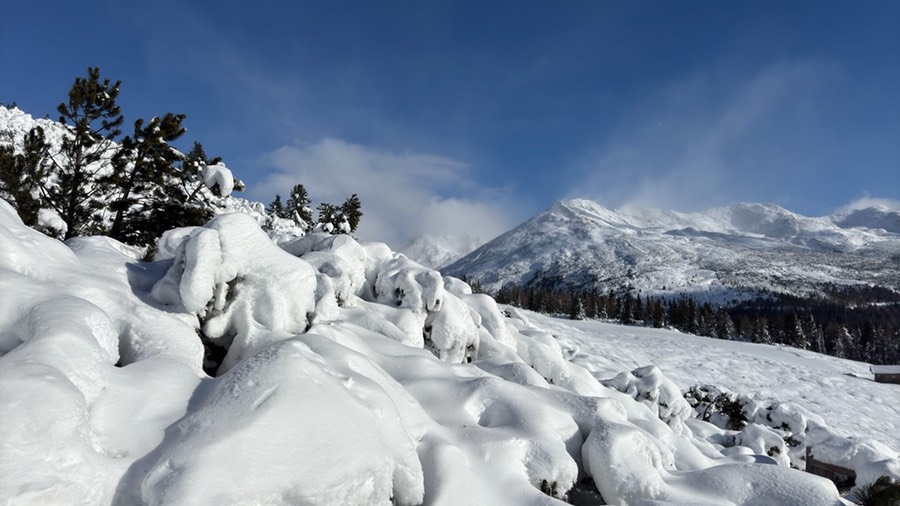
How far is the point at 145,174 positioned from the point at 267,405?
515 inches

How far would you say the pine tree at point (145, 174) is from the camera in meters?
14.2

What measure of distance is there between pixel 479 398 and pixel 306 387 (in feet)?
9.41

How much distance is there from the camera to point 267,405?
435cm

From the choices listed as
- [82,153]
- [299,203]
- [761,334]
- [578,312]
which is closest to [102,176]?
[82,153]

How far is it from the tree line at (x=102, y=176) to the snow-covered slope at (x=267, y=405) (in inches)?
245

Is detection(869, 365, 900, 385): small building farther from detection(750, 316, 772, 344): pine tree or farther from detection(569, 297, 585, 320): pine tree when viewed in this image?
detection(569, 297, 585, 320): pine tree

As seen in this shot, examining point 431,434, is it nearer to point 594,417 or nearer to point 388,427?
point 388,427

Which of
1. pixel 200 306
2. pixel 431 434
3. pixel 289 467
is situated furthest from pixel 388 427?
pixel 200 306

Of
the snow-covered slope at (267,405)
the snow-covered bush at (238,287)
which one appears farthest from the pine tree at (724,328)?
the snow-covered bush at (238,287)

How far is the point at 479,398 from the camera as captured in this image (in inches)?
265

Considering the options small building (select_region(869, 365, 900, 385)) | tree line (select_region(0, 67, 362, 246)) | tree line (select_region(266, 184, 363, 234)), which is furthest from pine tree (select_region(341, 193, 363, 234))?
small building (select_region(869, 365, 900, 385))

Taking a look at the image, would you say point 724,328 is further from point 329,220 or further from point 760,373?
point 329,220

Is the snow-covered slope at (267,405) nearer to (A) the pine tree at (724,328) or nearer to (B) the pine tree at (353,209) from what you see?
(B) the pine tree at (353,209)

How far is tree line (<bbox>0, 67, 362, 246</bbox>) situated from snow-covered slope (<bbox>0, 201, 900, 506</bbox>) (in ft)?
20.4
